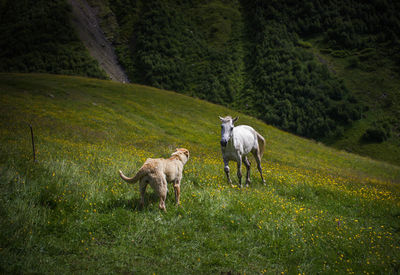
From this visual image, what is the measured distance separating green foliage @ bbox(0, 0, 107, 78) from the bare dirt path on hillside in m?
4.53

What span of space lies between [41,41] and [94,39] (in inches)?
826

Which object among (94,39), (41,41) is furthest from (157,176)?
(94,39)

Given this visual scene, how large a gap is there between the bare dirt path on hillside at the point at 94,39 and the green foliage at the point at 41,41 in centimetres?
453

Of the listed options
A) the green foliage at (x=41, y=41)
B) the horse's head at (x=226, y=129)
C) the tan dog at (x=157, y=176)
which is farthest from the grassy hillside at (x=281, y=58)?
the tan dog at (x=157, y=176)

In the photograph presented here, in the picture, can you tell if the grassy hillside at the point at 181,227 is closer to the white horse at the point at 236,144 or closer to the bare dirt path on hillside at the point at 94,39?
the white horse at the point at 236,144

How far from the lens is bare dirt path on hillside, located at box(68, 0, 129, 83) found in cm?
9400

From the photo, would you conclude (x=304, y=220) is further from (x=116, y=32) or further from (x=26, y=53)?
(x=116, y=32)

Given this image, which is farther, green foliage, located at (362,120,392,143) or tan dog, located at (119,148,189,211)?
green foliage, located at (362,120,392,143)

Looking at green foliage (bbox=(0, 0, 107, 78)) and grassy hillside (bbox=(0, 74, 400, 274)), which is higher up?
green foliage (bbox=(0, 0, 107, 78))

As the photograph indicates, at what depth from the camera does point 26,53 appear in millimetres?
82000

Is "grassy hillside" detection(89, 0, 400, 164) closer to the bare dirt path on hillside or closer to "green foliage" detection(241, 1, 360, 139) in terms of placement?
"green foliage" detection(241, 1, 360, 139)

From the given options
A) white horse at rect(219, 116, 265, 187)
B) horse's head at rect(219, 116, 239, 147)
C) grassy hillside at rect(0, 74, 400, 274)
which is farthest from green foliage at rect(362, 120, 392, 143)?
horse's head at rect(219, 116, 239, 147)

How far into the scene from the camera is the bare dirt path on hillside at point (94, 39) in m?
94.0

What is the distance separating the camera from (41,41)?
87.2 meters
